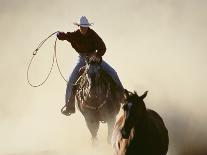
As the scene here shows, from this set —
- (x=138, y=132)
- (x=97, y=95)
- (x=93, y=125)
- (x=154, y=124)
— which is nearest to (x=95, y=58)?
(x=97, y=95)

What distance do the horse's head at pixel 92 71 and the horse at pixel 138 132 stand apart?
2493 mm

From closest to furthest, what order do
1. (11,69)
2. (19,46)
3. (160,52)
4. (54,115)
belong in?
(54,115) → (160,52) → (11,69) → (19,46)

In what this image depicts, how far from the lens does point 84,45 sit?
17.3 m

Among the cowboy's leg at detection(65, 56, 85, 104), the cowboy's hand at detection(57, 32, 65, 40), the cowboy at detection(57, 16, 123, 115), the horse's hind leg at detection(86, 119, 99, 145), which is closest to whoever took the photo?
the cowboy's hand at detection(57, 32, 65, 40)

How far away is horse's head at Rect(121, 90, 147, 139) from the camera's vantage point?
12.1 metres

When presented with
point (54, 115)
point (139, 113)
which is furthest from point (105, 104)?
point (54, 115)

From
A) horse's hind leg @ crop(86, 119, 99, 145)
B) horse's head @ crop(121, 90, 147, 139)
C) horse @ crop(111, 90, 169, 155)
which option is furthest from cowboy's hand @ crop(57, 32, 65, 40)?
horse's head @ crop(121, 90, 147, 139)

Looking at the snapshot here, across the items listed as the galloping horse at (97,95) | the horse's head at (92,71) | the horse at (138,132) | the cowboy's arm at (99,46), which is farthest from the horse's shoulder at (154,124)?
the cowboy's arm at (99,46)

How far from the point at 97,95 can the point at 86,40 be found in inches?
54.3

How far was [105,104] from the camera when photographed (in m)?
17.2

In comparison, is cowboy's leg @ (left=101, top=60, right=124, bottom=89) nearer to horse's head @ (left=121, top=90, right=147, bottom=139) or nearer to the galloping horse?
the galloping horse

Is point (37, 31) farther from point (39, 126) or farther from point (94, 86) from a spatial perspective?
point (94, 86)

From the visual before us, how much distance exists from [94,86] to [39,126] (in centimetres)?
1110

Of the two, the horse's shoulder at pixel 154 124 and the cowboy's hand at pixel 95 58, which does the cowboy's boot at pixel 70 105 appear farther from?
the horse's shoulder at pixel 154 124
